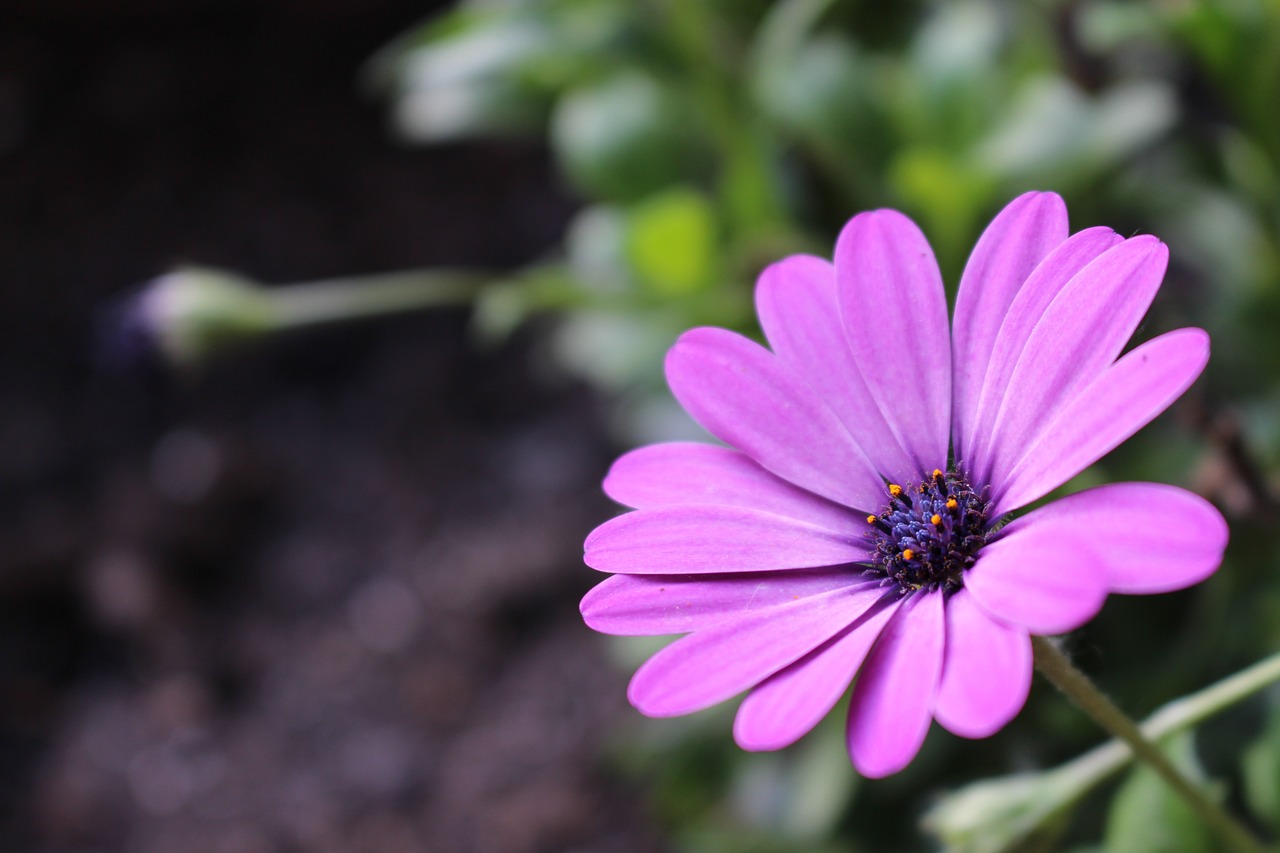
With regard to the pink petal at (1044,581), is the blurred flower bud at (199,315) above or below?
above

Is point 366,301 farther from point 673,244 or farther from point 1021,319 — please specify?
point 1021,319

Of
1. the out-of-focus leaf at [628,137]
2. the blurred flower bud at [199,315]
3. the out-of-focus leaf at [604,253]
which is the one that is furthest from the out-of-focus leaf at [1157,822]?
the blurred flower bud at [199,315]

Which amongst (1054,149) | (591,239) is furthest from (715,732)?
(1054,149)

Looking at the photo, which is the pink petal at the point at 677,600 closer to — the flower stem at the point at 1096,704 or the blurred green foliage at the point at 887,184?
the flower stem at the point at 1096,704

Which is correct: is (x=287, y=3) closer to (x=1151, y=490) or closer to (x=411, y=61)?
(x=411, y=61)

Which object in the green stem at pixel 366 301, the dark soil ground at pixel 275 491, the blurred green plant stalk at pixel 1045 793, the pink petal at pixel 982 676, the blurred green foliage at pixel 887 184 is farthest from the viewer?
the dark soil ground at pixel 275 491

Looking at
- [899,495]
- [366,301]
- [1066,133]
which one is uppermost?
[366,301]

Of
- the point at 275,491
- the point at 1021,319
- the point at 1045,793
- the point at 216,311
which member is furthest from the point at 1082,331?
the point at 275,491
